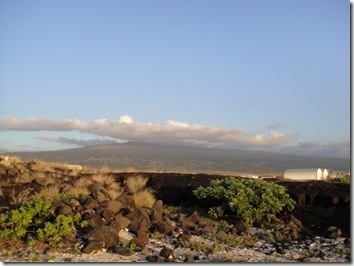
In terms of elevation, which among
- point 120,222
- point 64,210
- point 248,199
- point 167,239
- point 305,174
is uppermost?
point 305,174

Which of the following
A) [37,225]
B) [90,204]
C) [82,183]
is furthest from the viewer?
[82,183]

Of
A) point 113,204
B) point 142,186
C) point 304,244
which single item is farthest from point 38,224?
point 142,186

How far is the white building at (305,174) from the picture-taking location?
26.9 meters

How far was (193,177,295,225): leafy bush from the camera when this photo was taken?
12641 mm

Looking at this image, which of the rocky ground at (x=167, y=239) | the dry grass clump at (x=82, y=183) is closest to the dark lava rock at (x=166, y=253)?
the rocky ground at (x=167, y=239)

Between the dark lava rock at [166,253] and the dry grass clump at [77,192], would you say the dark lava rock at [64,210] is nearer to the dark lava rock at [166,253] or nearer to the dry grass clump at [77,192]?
the dry grass clump at [77,192]

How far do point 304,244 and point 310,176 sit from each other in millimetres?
17527

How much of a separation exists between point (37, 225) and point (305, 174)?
20.8m

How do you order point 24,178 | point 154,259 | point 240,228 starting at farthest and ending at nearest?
point 24,178 → point 240,228 → point 154,259

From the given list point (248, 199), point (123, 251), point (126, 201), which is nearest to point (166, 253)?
point (123, 251)

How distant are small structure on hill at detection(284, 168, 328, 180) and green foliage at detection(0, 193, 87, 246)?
1948cm

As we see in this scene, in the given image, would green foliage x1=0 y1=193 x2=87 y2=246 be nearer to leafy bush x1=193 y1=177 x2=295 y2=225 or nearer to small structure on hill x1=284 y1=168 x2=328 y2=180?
leafy bush x1=193 y1=177 x2=295 y2=225

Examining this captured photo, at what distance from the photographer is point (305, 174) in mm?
27562

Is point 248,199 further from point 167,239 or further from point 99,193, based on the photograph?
point 99,193
